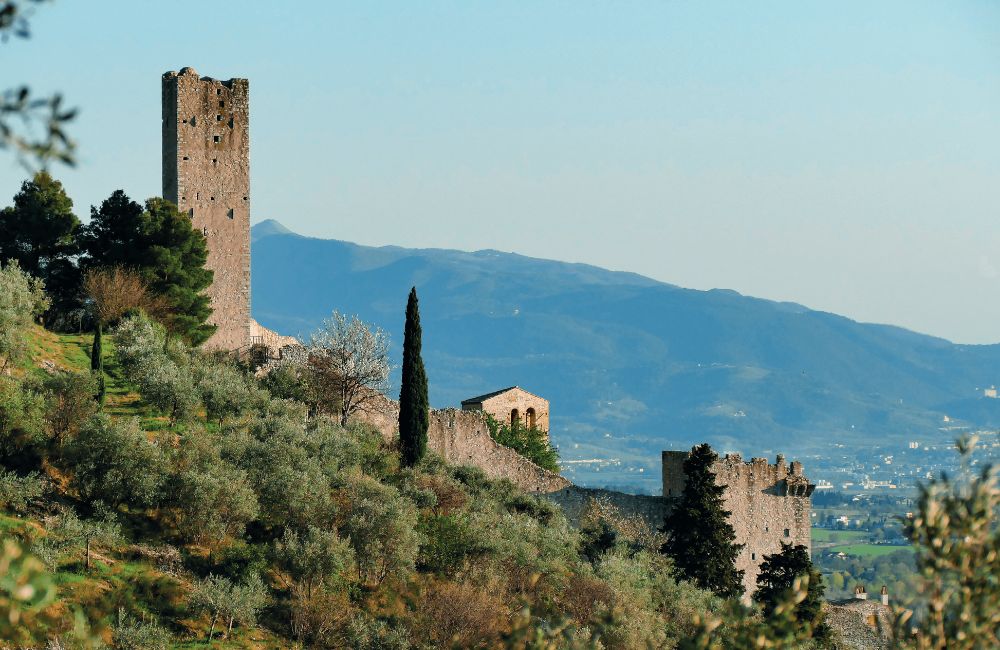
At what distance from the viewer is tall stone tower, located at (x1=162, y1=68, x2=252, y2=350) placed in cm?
5359

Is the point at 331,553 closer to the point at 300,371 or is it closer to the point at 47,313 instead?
the point at 300,371

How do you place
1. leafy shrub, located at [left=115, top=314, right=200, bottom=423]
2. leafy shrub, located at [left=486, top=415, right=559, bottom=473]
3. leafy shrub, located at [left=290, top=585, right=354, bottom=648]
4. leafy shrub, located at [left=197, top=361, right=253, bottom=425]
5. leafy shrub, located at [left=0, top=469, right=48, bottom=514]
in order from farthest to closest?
leafy shrub, located at [left=486, top=415, right=559, bottom=473] → leafy shrub, located at [left=197, top=361, right=253, bottom=425] → leafy shrub, located at [left=115, top=314, right=200, bottom=423] → leafy shrub, located at [left=0, top=469, right=48, bottom=514] → leafy shrub, located at [left=290, top=585, right=354, bottom=648]

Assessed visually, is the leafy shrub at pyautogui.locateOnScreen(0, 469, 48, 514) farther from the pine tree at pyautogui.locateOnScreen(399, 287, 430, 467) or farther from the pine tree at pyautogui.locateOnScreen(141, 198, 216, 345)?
the pine tree at pyautogui.locateOnScreen(141, 198, 216, 345)

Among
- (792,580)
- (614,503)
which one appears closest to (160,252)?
(614,503)

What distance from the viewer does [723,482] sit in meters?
50.3

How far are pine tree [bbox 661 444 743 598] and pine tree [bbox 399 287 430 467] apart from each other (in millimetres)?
8260

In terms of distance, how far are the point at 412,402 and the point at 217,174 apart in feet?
41.1

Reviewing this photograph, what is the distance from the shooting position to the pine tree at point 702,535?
47469 millimetres

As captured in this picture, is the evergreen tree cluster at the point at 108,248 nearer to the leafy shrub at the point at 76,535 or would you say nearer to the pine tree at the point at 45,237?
the pine tree at the point at 45,237

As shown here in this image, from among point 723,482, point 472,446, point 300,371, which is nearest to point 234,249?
point 300,371

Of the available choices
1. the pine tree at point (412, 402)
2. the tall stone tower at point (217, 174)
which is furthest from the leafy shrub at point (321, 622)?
the tall stone tower at point (217, 174)

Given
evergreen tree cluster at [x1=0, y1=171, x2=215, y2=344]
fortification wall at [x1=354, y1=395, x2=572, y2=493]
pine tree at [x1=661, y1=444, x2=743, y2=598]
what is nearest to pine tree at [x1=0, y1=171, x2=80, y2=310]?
evergreen tree cluster at [x1=0, y1=171, x2=215, y2=344]

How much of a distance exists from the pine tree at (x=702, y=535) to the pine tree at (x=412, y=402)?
27.1 feet

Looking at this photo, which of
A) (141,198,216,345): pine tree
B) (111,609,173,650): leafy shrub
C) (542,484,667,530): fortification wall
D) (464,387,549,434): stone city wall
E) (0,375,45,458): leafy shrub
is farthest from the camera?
(464,387,549,434): stone city wall
